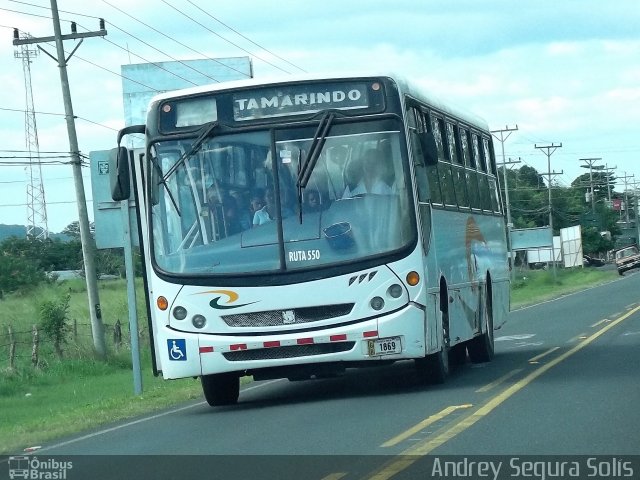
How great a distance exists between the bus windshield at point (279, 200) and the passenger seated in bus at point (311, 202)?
0.01 m

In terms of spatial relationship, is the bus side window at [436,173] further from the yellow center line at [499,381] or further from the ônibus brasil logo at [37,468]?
the ônibus brasil logo at [37,468]

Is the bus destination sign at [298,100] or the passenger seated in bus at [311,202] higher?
the bus destination sign at [298,100]

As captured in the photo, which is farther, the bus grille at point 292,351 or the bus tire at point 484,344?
the bus tire at point 484,344

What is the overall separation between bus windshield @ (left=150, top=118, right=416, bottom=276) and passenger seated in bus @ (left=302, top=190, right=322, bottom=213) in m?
0.01

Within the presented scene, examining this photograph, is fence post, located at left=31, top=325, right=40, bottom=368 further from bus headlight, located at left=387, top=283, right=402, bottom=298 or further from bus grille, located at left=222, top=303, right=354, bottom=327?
bus headlight, located at left=387, top=283, right=402, bottom=298

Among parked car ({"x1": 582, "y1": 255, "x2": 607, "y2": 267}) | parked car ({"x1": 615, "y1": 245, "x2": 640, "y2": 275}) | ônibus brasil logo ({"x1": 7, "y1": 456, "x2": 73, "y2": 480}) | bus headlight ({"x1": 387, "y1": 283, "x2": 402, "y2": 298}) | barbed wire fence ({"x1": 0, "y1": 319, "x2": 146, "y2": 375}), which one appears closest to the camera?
ônibus brasil logo ({"x1": 7, "y1": 456, "x2": 73, "y2": 480})

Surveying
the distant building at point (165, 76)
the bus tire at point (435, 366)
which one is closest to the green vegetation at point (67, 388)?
the bus tire at point (435, 366)

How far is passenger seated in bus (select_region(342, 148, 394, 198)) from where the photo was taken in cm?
1416

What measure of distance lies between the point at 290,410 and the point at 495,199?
9.31 m

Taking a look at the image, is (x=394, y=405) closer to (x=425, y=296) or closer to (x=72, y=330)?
(x=425, y=296)

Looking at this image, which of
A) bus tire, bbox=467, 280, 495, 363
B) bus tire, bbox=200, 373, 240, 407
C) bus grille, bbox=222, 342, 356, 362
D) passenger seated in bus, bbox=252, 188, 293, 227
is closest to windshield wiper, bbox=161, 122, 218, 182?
passenger seated in bus, bbox=252, 188, 293, 227

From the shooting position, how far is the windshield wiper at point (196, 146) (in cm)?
1415

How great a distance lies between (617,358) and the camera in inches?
727

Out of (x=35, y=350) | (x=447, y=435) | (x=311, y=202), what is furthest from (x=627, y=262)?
(x=447, y=435)
